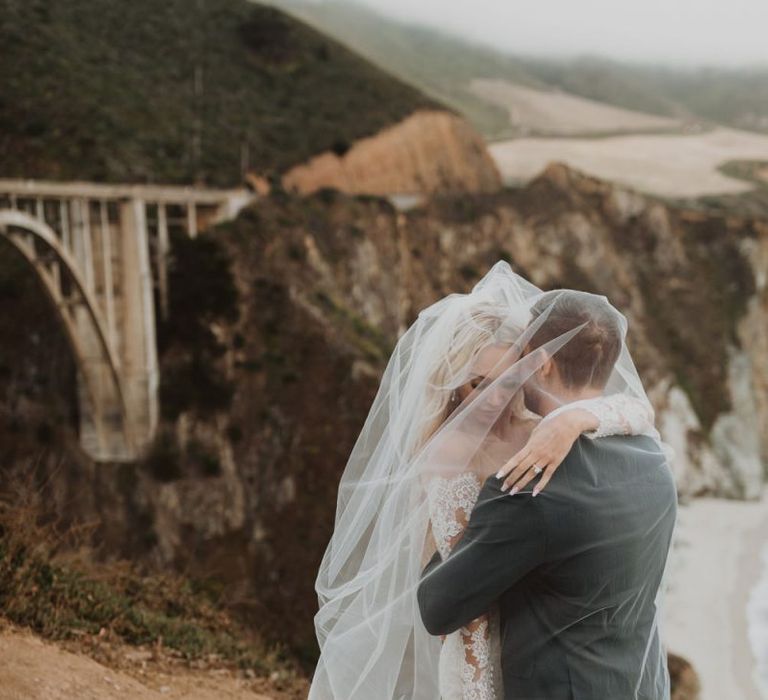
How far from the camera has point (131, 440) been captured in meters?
26.5

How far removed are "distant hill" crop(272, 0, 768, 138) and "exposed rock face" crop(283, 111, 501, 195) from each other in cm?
5127

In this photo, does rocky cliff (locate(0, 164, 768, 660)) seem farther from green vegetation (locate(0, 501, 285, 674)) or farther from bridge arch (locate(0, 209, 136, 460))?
green vegetation (locate(0, 501, 285, 674))

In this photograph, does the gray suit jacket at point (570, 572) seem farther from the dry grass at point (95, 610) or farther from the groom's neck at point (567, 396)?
the dry grass at point (95, 610)

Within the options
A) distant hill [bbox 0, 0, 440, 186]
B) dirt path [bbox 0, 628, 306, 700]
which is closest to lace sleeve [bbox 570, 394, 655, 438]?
dirt path [bbox 0, 628, 306, 700]

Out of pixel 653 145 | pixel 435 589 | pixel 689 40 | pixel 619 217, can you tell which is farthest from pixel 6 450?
pixel 689 40

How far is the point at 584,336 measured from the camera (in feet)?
8.85

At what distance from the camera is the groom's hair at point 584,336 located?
2703 mm

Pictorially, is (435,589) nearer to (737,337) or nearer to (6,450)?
(6,450)

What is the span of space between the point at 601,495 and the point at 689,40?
153035 mm

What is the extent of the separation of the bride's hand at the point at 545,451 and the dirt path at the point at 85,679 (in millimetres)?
3830

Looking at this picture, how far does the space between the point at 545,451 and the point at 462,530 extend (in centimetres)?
40

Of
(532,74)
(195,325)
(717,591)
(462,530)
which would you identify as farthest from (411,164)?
(532,74)

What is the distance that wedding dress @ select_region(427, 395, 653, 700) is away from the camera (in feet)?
8.85

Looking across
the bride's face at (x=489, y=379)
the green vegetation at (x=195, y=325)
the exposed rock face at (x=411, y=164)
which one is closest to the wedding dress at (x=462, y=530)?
the bride's face at (x=489, y=379)
